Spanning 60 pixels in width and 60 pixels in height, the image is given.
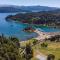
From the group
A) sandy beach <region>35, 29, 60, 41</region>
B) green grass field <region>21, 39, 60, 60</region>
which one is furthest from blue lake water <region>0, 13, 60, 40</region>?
green grass field <region>21, 39, 60, 60</region>

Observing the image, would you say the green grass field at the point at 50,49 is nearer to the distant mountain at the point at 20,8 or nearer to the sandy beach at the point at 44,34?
the sandy beach at the point at 44,34

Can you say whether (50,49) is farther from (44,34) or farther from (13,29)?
(44,34)

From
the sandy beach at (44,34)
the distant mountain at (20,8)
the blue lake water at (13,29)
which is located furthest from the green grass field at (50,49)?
the distant mountain at (20,8)

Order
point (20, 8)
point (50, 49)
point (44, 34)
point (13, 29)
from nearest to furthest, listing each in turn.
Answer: point (50, 49)
point (13, 29)
point (44, 34)
point (20, 8)

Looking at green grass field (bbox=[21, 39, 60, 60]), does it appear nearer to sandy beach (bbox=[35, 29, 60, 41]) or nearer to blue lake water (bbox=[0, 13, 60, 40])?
sandy beach (bbox=[35, 29, 60, 41])

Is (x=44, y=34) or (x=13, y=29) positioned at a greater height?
(x=13, y=29)

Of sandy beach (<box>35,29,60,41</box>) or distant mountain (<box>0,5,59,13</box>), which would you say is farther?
distant mountain (<box>0,5,59,13</box>)

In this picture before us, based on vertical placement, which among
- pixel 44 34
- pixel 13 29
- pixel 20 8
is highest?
pixel 20 8

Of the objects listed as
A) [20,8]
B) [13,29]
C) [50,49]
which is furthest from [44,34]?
[50,49]

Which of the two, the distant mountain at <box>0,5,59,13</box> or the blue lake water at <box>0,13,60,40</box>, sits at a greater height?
the distant mountain at <box>0,5,59,13</box>

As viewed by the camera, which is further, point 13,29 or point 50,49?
point 13,29

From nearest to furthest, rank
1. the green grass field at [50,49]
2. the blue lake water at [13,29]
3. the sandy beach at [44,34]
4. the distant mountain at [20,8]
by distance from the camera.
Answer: the green grass field at [50,49]
the blue lake water at [13,29]
the sandy beach at [44,34]
the distant mountain at [20,8]

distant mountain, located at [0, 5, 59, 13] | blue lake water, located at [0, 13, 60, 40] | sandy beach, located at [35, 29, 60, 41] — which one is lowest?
sandy beach, located at [35, 29, 60, 41]
